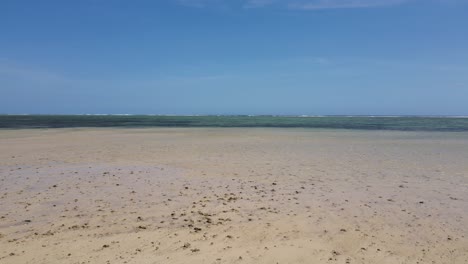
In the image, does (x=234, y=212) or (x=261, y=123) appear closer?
(x=234, y=212)

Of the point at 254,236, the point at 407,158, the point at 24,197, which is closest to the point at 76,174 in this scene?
the point at 24,197

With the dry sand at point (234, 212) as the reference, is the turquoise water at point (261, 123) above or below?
above

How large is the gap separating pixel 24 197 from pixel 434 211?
996 cm

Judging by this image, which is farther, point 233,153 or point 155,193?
point 233,153

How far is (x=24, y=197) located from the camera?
9.31m

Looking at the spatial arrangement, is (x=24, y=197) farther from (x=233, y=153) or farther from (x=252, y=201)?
(x=233, y=153)

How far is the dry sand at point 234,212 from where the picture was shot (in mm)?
5895

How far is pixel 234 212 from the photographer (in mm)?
8078

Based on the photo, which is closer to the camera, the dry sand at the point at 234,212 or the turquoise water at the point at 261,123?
the dry sand at the point at 234,212

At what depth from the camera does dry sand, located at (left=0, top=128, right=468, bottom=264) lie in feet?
19.3

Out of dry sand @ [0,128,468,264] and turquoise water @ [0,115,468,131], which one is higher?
turquoise water @ [0,115,468,131]

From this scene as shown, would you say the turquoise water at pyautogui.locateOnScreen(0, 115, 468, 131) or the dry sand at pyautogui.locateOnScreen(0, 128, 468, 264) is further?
the turquoise water at pyautogui.locateOnScreen(0, 115, 468, 131)

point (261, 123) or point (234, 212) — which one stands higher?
point (261, 123)

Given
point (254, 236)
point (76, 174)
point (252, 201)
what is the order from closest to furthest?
point (254, 236)
point (252, 201)
point (76, 174)
